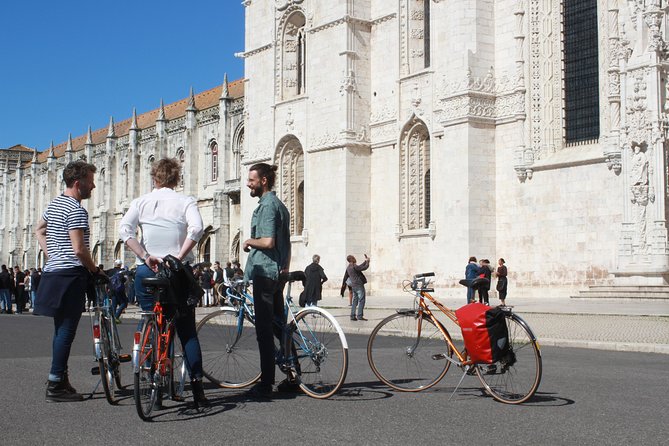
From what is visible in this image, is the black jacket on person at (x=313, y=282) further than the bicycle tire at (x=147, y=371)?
Yes

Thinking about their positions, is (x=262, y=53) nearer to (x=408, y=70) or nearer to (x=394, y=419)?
(x=408, y=70)

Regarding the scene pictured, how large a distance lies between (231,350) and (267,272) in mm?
1030

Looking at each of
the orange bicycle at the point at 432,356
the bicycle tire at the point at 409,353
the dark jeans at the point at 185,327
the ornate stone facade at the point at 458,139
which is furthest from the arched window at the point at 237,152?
the dark jeans at the point at 185,327

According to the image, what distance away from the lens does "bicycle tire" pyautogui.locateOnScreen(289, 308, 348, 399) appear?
707 centimetres

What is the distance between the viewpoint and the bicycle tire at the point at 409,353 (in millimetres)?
7488

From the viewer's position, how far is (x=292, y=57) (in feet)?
118

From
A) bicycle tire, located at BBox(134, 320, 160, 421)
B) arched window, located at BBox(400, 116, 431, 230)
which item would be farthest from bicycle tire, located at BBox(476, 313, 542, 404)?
arched window, located at BBox(400, 116, 431, 230)

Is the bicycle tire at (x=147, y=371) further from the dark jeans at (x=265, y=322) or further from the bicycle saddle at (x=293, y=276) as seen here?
the bicycle saddle at (x=293, y=276)

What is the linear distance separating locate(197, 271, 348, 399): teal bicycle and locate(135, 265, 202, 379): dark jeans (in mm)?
745

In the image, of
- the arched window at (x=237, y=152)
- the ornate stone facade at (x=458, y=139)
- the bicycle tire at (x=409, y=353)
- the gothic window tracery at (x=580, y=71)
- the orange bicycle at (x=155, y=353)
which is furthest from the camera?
the arched window at (x=237, y=152)

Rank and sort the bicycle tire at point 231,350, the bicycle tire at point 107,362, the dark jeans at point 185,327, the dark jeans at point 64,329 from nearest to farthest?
the dark jeans at point 185,327 < the bicycle tire at point 107,362 < the dark jeans at point 64,329 < the bicycle tire at point 231,350

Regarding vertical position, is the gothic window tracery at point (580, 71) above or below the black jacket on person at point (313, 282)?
above

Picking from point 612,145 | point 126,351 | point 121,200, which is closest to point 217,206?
point 121,200

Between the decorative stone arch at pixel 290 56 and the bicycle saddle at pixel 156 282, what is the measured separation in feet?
97.8
